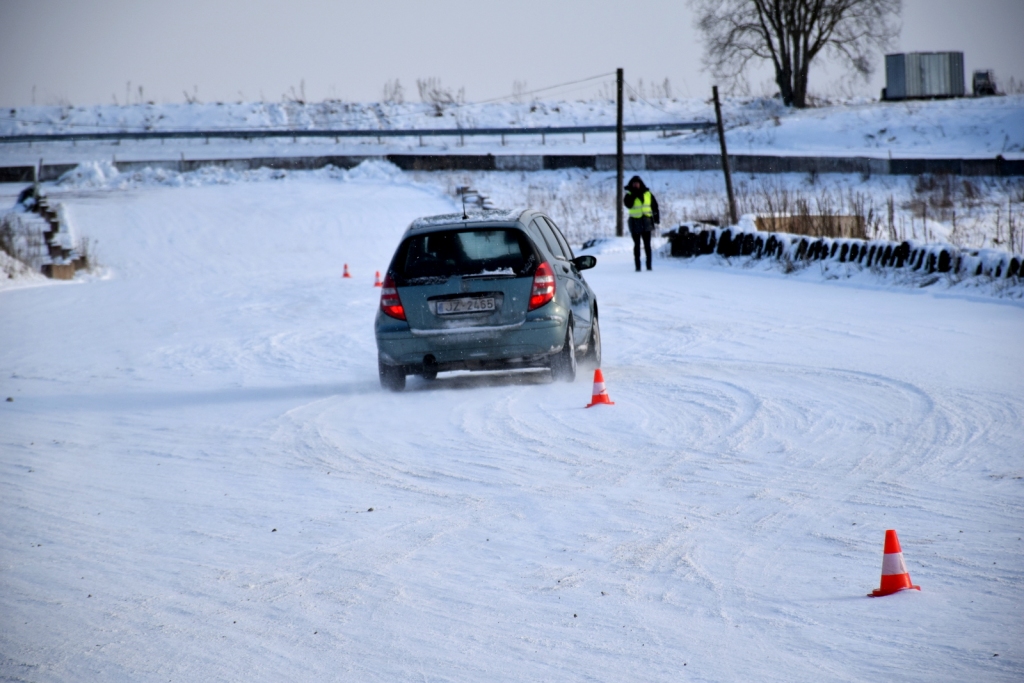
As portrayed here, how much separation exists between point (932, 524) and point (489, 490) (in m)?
2.50

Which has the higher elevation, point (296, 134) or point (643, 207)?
point (296, 134)

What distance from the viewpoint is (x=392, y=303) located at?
33.9 ft

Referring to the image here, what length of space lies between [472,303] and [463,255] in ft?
1.63

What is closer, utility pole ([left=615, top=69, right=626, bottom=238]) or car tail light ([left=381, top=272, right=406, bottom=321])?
car tail light ([left=381, top=272, right=406, bottom=321])

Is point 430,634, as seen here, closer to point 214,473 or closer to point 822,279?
point 214,473

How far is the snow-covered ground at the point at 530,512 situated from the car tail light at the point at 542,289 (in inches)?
32.6

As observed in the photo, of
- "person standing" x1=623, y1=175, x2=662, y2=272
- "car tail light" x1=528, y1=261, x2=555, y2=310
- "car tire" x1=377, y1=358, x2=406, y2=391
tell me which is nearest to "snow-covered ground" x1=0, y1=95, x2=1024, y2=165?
"person standing" x1=623, y1=175, x2=662, y2=272

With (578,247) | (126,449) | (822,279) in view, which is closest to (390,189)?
(578,247)

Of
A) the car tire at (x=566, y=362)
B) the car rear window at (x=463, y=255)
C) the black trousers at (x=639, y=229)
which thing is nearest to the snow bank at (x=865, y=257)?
the black trousers at (x=639, y=229)

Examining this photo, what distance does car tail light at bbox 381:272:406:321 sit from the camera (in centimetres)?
1029

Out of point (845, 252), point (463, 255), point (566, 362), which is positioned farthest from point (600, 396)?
point (845, 252)

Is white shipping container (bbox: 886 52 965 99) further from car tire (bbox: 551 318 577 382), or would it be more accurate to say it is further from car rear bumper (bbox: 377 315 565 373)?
car rear bumper (bbox: 377 315 565 373)

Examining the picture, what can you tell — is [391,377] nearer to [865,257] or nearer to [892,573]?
[892,573]

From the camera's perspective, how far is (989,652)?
405 cm
